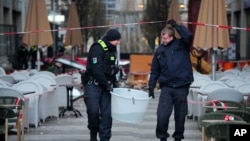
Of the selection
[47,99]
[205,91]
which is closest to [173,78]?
[205,91]

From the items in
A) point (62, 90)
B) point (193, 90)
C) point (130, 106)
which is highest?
point (130, 106)

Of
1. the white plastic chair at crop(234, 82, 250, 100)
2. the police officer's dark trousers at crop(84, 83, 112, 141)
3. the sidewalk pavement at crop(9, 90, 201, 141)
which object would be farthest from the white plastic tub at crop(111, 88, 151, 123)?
the white plastic chair at crop(234, 82, 250, 100)

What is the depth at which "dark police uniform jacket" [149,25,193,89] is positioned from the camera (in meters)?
9.06

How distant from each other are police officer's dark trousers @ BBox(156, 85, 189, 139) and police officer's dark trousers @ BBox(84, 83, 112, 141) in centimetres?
83

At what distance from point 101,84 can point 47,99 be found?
4237 millimetres

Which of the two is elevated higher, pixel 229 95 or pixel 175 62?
pixel 175 62

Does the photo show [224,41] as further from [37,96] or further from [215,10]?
[37,96]

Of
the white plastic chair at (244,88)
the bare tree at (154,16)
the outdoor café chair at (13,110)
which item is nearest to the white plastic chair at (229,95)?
the white plastic chair at (244,88)

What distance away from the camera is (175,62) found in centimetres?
908

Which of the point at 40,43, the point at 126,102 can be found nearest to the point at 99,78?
the point at 126,102

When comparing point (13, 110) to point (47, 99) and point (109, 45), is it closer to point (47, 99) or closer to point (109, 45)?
point (109, 45)

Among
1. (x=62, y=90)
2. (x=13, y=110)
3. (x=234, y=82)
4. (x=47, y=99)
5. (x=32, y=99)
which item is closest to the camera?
(x=13, y=110)

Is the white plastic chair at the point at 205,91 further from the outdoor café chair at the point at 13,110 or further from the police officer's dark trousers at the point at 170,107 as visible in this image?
the outdoor café chair at the point at 13,110

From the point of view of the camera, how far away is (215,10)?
15.7 metres
